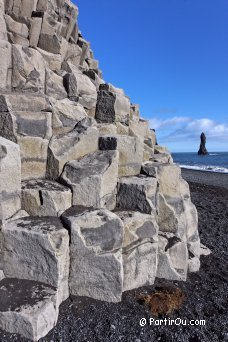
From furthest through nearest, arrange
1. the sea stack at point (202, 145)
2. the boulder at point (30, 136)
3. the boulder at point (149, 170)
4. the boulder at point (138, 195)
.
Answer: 1. the sea stack at point (202, 145)
2. the boulder at point (149, 170)
3. the boulder at point (138, 195)
4. the boulder at point (30, 136)

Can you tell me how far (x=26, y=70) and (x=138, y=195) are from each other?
3.06 metres

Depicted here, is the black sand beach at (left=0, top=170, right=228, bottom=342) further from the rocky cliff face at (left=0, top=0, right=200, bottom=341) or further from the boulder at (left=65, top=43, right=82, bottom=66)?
the boulder at (left=65, top=43, right=82, bottom=66)

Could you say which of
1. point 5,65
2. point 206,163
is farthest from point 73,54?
point 206,163

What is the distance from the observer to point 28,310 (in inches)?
130

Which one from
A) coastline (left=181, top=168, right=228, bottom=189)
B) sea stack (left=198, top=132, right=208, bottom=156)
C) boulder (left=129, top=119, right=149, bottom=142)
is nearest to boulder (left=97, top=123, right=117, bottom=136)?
boulder (left=129, top=119, right=149, bottom=142)

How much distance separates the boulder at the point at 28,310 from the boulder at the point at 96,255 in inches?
19.7

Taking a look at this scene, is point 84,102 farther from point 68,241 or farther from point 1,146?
point 68,241

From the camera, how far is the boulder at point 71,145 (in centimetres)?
475

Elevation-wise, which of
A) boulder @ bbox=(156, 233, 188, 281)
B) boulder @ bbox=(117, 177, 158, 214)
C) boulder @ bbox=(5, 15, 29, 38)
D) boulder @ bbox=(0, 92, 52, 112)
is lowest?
boulder @ bbox=(156, 233, 188, 281)

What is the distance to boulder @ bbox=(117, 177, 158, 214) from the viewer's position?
192 inches

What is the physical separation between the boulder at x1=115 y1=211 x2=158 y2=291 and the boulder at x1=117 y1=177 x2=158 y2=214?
188 mm

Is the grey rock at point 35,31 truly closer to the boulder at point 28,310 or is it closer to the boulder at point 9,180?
the boulder at point 9,180

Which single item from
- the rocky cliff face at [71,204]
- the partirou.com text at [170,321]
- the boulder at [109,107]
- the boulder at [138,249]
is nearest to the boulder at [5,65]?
the rocky cliff face at [71,204]

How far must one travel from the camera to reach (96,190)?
14.5ft
